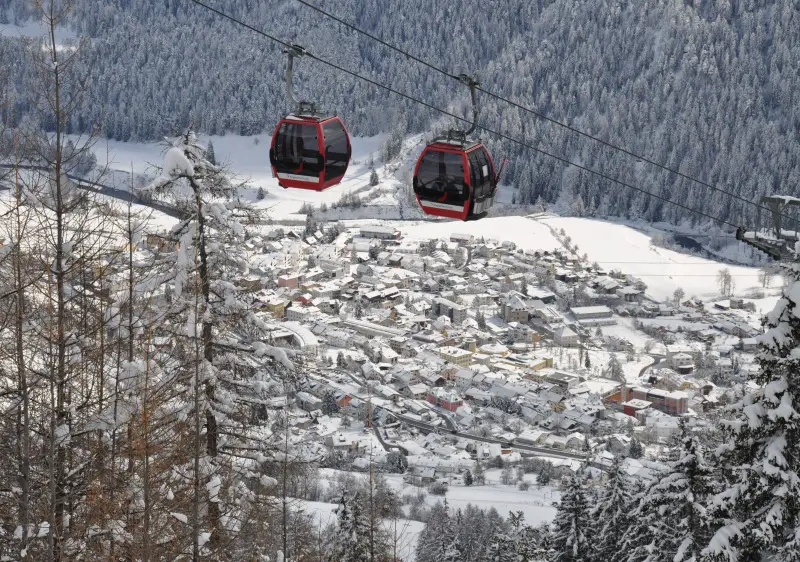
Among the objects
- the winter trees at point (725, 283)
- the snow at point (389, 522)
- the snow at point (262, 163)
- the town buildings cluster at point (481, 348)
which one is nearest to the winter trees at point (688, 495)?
the snow at point (389, 522)

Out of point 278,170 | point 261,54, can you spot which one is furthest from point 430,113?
point 278,170

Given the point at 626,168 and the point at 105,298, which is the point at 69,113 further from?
the point at 626,168

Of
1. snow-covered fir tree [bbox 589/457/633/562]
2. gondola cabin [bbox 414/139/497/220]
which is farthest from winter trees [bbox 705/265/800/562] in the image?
snow-covered fir tree [bbox 589/457/633/562]

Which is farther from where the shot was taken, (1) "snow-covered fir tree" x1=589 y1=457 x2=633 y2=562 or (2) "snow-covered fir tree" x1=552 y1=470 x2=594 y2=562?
(2) "snow-covered fir tree" x1=552 y1=470 x2=594 y2=562

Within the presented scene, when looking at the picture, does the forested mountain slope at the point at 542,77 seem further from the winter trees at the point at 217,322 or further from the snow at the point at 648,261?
the winter trees at the point at 217,322

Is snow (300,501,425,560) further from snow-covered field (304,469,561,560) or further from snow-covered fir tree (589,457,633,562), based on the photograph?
snow-covered fir tree (589,457,633,562)

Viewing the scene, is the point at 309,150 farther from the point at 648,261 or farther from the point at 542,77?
the point at 542,77

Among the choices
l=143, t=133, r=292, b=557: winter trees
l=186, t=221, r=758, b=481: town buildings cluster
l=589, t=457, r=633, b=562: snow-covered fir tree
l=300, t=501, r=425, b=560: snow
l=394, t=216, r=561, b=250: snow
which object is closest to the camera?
l=143, t=133, r=292, b=557: winter trees
